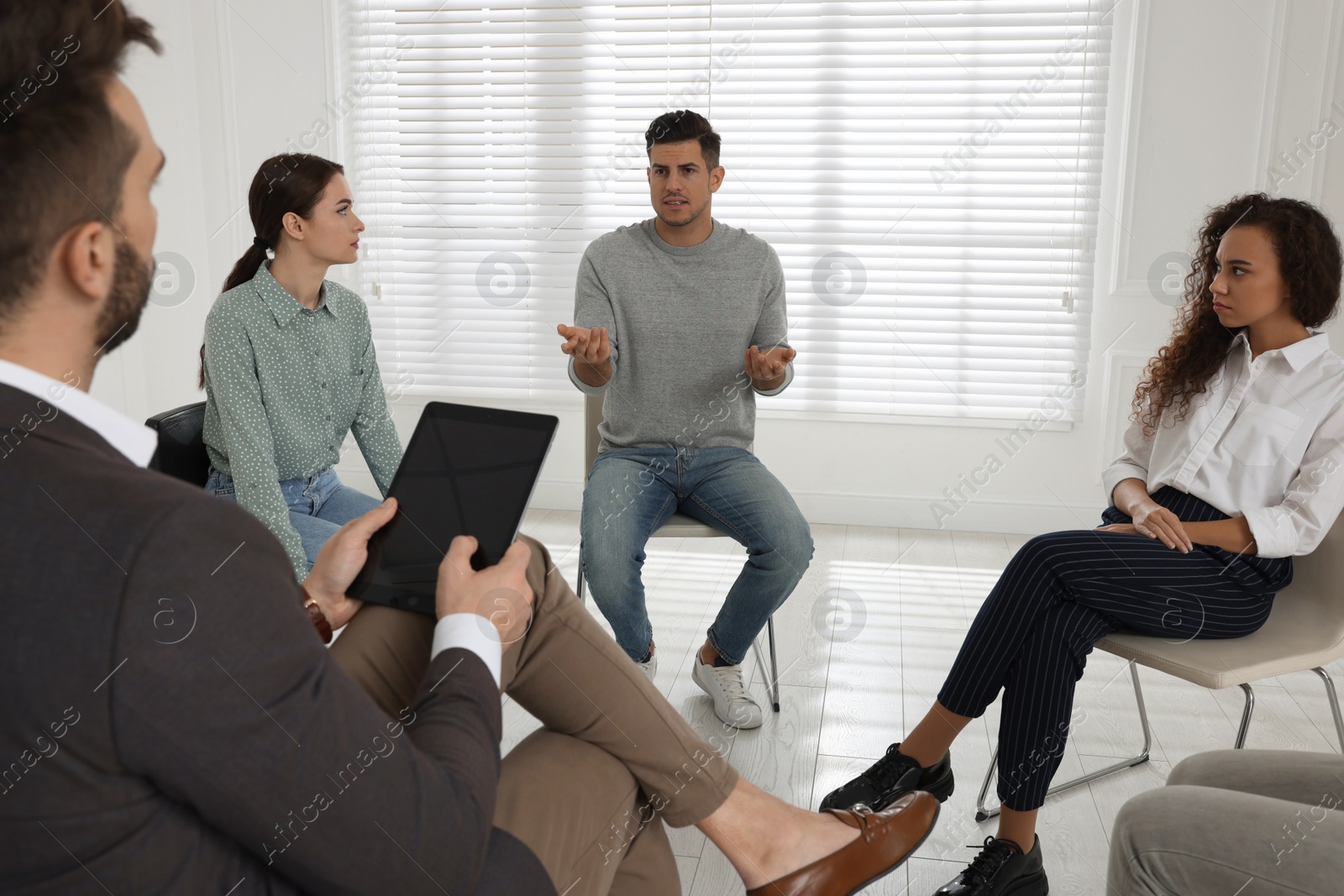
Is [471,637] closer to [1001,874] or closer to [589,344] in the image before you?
[1001,874]

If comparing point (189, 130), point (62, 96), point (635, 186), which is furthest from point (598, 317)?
point (189, 130)

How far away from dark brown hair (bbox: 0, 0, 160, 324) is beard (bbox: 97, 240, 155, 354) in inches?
1.3

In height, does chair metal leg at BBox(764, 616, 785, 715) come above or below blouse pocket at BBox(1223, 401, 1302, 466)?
below

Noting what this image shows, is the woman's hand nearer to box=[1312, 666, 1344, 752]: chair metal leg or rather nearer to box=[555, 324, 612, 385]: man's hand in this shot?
box=[1312, 666, 1344, 752]: chair metal leg

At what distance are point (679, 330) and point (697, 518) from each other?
481 mm

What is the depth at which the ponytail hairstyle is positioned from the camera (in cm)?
230

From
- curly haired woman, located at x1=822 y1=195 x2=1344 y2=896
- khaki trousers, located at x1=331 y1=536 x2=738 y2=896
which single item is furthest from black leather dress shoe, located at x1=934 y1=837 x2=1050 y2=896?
khaki trousers, located at x1=331 y1=536 x2=738 y2=896

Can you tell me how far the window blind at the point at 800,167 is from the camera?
3730 millimetres

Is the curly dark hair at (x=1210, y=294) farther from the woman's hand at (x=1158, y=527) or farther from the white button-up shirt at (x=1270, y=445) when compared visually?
the woman's hand at (x=1158, y=527)

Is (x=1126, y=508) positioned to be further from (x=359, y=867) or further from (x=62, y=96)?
(x=62, y=96)

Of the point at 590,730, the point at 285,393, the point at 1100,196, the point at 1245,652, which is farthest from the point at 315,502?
the point at 1100,196

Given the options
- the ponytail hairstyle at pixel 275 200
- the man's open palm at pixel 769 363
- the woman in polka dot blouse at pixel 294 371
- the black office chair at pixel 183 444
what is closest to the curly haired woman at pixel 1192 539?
the man's open palm at pixel 769 363

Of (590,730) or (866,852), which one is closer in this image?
(590,730)

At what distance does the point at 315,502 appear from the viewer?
7.54ft
